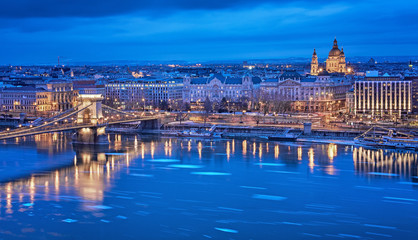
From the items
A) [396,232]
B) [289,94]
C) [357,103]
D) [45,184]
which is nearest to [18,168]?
[45,184]

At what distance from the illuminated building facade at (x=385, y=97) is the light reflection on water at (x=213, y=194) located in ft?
33.7

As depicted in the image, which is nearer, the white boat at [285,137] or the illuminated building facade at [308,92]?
the white boat at [285,137]

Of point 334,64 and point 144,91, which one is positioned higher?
point 334,64

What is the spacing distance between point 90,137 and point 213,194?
322 inches

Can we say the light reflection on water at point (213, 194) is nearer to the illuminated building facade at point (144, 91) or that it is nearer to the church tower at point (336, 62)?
the illuminated building facade at point (144, 91)

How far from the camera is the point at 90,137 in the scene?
19.7 m

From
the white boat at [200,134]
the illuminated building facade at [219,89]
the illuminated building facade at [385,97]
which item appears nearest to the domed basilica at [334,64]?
the illuminated building facade at [219,89]

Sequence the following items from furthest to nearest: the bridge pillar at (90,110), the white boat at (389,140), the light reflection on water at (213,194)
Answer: the bridge pillar at (90,110), the white boat at (389,140), the light reflection on water at (213,194)

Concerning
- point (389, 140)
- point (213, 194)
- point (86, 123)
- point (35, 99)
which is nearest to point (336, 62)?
point (35, 99)

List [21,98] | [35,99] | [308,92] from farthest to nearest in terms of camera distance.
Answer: [308,92]
[21,98]
[35,99]

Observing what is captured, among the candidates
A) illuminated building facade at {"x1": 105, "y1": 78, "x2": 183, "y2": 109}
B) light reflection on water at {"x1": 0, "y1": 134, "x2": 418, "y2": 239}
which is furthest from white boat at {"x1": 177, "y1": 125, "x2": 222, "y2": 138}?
illuminated building facade at {"x1": 105, "y1": 78, "x2": 183, "y2": 109}

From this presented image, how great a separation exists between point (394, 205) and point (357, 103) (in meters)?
17.6

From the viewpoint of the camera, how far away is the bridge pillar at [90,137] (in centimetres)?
1964

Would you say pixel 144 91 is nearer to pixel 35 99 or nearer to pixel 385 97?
pixel 35 99
